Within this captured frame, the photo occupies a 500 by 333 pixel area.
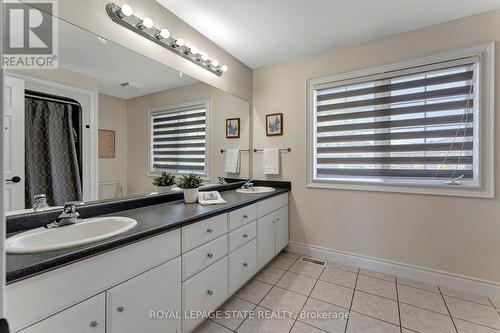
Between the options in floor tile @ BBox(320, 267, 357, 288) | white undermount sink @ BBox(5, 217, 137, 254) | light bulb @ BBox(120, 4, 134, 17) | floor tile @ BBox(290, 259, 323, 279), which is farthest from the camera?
floor tile @ BBox(290, 259, 323, 279)

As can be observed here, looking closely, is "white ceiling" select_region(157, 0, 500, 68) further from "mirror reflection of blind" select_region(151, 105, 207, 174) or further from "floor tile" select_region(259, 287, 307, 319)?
"floor tile" select_region(259, 287, 307, 319)

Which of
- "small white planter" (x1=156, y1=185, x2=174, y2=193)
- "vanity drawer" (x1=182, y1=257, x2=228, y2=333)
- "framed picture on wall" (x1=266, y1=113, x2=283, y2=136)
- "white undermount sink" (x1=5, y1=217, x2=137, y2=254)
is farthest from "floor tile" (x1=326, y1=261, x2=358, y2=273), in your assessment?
"white undermount sink" (x1=5, y1=217, x2=137, y2=254)

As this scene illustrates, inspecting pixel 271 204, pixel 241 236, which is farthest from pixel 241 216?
pixel 271 204

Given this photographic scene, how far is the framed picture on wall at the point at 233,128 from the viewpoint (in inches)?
103

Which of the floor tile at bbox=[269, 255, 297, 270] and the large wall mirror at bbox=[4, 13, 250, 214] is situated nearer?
the large wall mirror at bbox=[4, 13, 250, 214]

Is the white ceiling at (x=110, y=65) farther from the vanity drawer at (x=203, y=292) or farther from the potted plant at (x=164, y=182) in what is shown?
the vanity drawer at (x=203, y=292)

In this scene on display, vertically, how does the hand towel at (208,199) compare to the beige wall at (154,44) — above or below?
below

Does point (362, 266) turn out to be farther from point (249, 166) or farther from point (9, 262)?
point (9, 262)

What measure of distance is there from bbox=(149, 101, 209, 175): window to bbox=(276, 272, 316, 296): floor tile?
4.32 ft

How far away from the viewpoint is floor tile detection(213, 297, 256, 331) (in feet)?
5.23

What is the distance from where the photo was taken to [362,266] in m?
2.38

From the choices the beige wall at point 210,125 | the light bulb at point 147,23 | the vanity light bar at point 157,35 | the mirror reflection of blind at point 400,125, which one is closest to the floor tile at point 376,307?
the mirror reflection of blind at point 400,125

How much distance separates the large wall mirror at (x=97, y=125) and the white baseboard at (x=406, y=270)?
155 centimetres

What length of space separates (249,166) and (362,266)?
1717 mm
